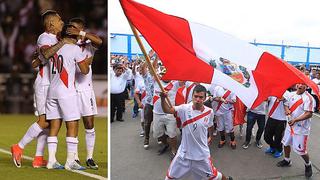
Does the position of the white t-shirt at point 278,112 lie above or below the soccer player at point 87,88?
below

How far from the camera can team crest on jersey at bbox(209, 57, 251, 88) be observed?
3646 millimetres

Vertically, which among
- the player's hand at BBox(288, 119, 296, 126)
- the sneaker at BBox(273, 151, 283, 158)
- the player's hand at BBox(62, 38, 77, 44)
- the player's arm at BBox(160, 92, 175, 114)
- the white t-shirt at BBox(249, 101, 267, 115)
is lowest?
the sneaker at BBox(273, 151, 283, 158)

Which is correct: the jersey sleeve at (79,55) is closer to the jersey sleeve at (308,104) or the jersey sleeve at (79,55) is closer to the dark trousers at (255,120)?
the jersey sleeve at (308,104)

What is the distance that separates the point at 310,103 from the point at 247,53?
169 cm

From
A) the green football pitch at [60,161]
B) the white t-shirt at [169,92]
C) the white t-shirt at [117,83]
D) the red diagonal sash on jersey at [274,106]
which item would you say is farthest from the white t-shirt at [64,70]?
the white t-shirt at [117,83]

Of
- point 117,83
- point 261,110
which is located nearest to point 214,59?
point 261,110

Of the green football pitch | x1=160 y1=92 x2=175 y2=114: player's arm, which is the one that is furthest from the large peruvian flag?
the green football pitch

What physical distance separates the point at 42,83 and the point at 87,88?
1.19 feet

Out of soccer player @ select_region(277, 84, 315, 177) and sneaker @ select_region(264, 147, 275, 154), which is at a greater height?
soccer player @ select_region(277, 84, 315, 177)

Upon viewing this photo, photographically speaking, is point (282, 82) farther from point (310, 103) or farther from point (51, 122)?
point (51, 122)

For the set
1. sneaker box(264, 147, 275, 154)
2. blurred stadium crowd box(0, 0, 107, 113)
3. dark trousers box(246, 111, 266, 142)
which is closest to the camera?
blurred stadium crowd box(0, 0, 107, 113)

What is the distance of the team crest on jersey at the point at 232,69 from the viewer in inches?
144

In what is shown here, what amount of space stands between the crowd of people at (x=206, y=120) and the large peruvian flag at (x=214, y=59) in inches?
14.3

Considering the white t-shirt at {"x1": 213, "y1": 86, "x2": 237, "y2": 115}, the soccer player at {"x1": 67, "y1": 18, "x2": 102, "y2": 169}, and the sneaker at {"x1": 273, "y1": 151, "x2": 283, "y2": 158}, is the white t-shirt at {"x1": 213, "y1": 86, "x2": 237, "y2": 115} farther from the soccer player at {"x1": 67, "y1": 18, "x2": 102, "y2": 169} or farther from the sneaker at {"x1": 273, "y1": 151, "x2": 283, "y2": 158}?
the soccer player at {"x1": 67, "y1": 18, "x2": 102, "y2": 169}
